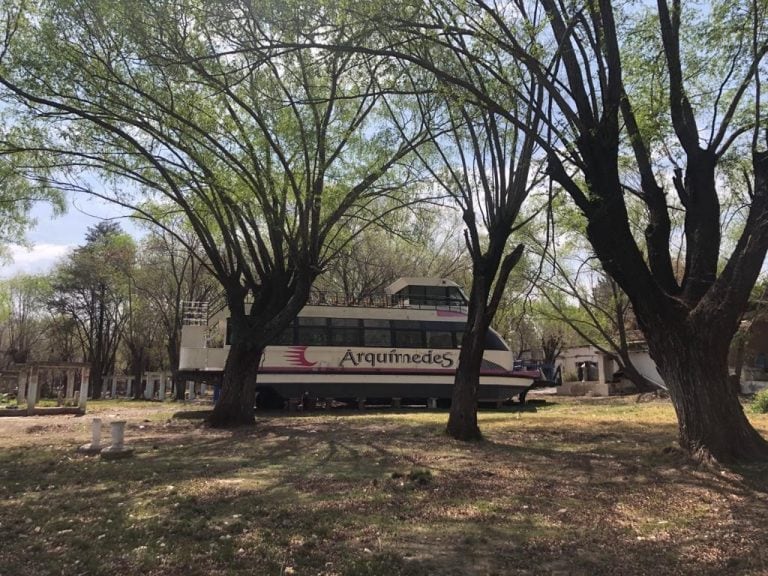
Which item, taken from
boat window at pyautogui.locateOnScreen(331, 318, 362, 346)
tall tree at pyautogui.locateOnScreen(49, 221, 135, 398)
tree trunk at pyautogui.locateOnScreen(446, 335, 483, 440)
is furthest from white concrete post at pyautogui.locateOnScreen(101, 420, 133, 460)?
tall tree at pyautogui.locateOnScreen(49, 221, 135, 398)

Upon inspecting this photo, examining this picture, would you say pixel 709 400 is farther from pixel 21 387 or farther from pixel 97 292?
pixel 97 292

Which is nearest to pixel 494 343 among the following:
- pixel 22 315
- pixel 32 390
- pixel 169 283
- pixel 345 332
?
pixel 345 332

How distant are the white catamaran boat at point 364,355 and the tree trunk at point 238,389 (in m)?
6.00

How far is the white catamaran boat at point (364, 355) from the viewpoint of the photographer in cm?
2148

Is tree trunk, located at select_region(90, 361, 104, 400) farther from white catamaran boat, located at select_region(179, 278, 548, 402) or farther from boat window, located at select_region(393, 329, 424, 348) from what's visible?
boat window, located at select_region(393, 329, 424, 348)

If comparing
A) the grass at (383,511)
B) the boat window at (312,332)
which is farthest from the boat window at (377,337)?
the grass at (383,511)

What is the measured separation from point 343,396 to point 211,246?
9.14 meters

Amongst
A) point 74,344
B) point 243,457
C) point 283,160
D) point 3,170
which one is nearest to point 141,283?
point 74,344

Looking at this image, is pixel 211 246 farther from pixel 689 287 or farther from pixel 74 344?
pixel 74 344

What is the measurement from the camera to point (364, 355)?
22719 millimetres

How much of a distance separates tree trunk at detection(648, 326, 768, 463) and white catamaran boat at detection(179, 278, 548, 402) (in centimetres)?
1501

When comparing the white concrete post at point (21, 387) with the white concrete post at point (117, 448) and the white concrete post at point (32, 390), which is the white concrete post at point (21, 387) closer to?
the white concrete post at point (32, 390)

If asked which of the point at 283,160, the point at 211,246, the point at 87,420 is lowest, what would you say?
the point at 87,420

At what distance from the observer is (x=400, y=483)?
7.39 meters
